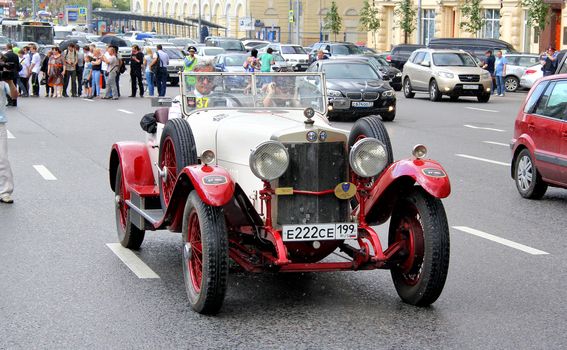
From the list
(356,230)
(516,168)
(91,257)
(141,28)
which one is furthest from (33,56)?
(141,28)

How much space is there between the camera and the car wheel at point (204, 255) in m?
7.11

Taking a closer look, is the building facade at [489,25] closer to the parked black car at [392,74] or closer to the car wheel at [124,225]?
the parked black car at [392,74]

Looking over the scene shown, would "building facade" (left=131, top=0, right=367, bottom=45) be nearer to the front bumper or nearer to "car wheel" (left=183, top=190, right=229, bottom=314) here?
the front bumper

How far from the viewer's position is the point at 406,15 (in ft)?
222

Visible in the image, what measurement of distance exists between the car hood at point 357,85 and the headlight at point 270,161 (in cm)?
1968

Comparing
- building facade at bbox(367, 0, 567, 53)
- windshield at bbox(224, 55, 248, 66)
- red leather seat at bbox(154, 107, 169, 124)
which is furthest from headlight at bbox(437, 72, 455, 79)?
red leather seat at bbox(154, 107, 169, 124)

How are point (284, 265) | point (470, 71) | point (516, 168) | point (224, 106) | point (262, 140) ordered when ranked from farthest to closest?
point (470, 71), point (516, 168), point (224, 106), point (262, 140), point (284, 265)

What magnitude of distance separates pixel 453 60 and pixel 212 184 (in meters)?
30.0

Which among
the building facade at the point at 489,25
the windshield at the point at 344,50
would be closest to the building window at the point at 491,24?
the building facade at the point at 489,25

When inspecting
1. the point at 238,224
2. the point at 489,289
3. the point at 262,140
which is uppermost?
the point at 262,140

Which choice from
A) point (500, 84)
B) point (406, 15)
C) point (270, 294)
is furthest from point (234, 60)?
point (270, 294)

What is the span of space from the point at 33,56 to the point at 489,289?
2989 cm

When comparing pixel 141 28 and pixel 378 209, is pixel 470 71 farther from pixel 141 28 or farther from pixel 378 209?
pixel 141 28

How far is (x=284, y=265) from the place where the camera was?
732cm
